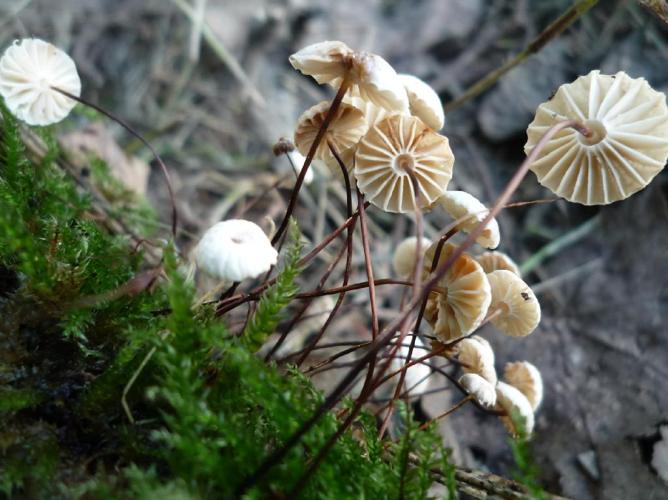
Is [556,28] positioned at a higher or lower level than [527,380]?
higher

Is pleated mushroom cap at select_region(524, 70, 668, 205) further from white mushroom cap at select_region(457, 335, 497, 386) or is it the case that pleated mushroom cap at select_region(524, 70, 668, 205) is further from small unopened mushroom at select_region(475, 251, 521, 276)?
white mushroom cap at select_region(457, 335, 497, 386)

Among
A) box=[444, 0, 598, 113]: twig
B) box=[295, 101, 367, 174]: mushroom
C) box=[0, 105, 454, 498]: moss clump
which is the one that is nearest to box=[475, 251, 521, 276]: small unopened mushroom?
box=[295, 101, 367, 174]: mushroom


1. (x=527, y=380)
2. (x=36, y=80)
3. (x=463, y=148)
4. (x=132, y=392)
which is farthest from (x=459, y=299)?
(x=463, y=148)

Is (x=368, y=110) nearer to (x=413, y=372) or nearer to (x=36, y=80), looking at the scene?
(x=413, y=372)

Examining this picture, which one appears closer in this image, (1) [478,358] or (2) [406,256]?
(1) [478,358]

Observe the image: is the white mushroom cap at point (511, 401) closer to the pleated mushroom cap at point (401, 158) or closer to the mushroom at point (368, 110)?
the pleated mushroom cap at point (401, 158)

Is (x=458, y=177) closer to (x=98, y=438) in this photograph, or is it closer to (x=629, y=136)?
(x=629, y=136)
